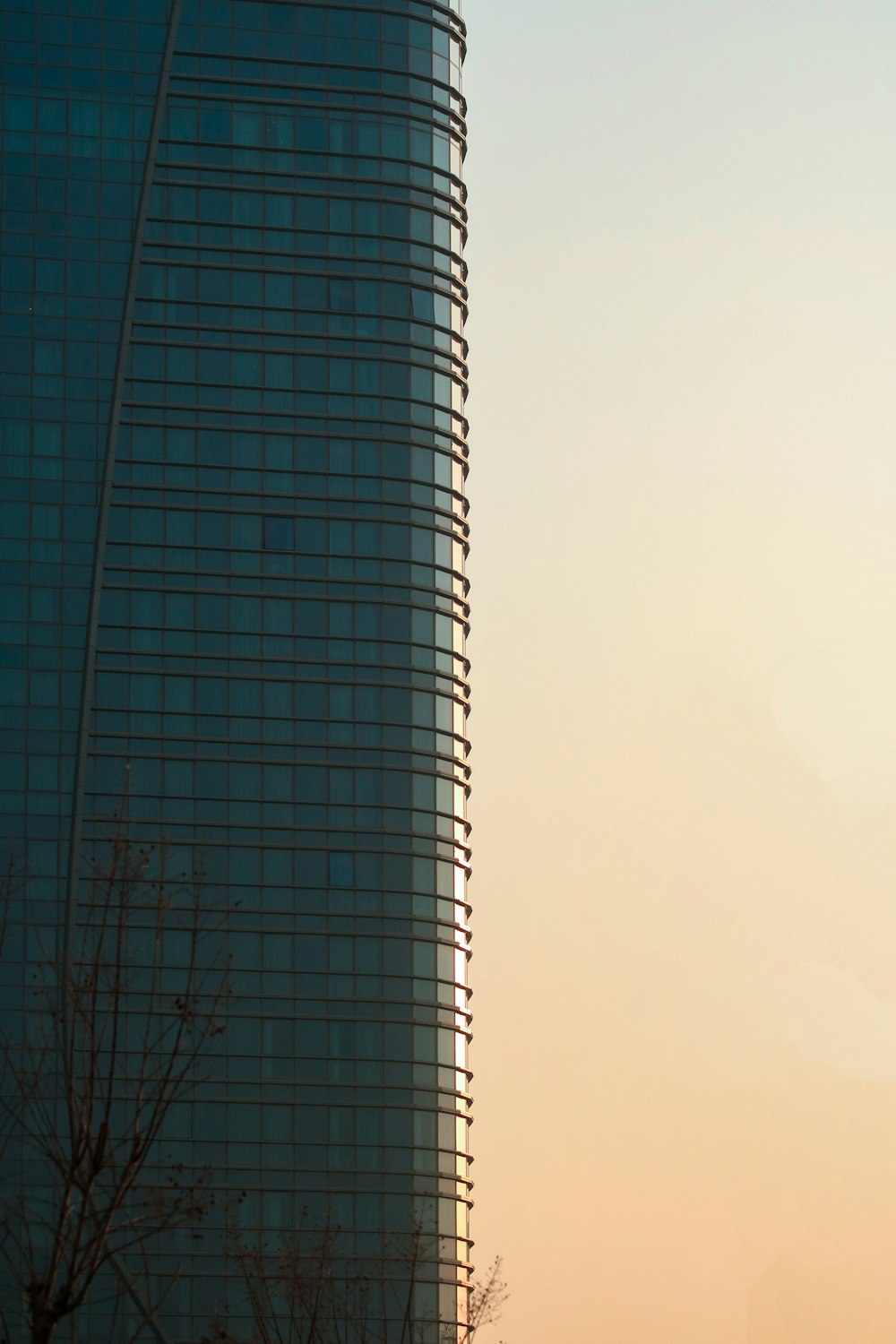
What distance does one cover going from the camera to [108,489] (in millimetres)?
129125

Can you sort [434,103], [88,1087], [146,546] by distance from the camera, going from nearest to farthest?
[88,1087] → [146,546] → [434,103]

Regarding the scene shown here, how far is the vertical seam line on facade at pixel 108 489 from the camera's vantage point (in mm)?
122125

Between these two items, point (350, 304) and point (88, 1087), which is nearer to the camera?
point (88, 1087)

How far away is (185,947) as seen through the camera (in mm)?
121812

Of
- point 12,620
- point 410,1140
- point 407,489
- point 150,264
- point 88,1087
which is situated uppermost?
point 150,264

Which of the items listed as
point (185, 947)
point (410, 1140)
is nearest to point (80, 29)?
point (185, 947)

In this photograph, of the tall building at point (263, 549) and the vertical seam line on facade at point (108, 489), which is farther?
the tall building at point (263, 549)

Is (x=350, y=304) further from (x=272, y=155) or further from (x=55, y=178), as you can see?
(x=55, y=178)

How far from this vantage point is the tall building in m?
126

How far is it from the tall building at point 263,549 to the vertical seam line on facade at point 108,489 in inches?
8.0

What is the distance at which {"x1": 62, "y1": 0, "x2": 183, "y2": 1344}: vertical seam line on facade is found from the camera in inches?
4808

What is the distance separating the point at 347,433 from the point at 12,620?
23.1 metres

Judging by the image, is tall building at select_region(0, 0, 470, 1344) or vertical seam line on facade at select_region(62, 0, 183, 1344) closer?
vertical seam line on facade at select_region(62, 0, 183, 1344)

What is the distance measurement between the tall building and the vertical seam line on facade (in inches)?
8.0
